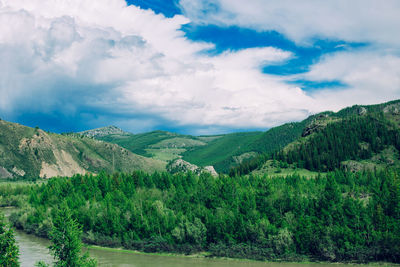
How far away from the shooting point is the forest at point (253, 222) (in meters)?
80.6

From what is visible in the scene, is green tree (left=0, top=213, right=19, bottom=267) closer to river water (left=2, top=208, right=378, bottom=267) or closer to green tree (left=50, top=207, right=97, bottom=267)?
green tree (left=50, top=207, right=97, bottom=267)

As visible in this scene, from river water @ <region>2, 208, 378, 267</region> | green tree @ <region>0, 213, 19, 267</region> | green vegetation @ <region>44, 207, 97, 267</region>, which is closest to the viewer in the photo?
green tree @ <region>0, 213, 19, 267</region>

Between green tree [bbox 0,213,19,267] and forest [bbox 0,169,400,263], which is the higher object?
green tree [bbox 0,213,19,267]

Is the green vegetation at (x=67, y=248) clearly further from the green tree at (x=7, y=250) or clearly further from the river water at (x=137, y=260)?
the river water at (x=137, y=260)

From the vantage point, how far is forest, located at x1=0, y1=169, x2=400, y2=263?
265 feet

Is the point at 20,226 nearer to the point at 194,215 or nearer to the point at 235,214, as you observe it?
the point at 194,215

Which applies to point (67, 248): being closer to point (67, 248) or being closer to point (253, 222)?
point (67, 248)

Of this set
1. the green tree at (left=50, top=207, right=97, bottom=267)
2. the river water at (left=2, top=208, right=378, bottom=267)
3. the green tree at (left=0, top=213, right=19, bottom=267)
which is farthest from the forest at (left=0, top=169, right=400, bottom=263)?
the green tree at (left=0, top=213, right=19, bottom=267)

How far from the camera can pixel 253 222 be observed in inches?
3497

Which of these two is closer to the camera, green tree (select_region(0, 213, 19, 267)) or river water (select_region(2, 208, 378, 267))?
green tree (select_region(0, 213, 19, 267))

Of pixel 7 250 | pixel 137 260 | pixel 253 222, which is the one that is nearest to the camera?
pixel 7 250

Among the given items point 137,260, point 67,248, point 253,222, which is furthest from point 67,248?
point 253,222

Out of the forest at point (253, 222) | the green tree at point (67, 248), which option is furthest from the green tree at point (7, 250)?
the forest at point (253, 222)

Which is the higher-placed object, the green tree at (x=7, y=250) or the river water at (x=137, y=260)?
the green tree at (x=7, y=250)
